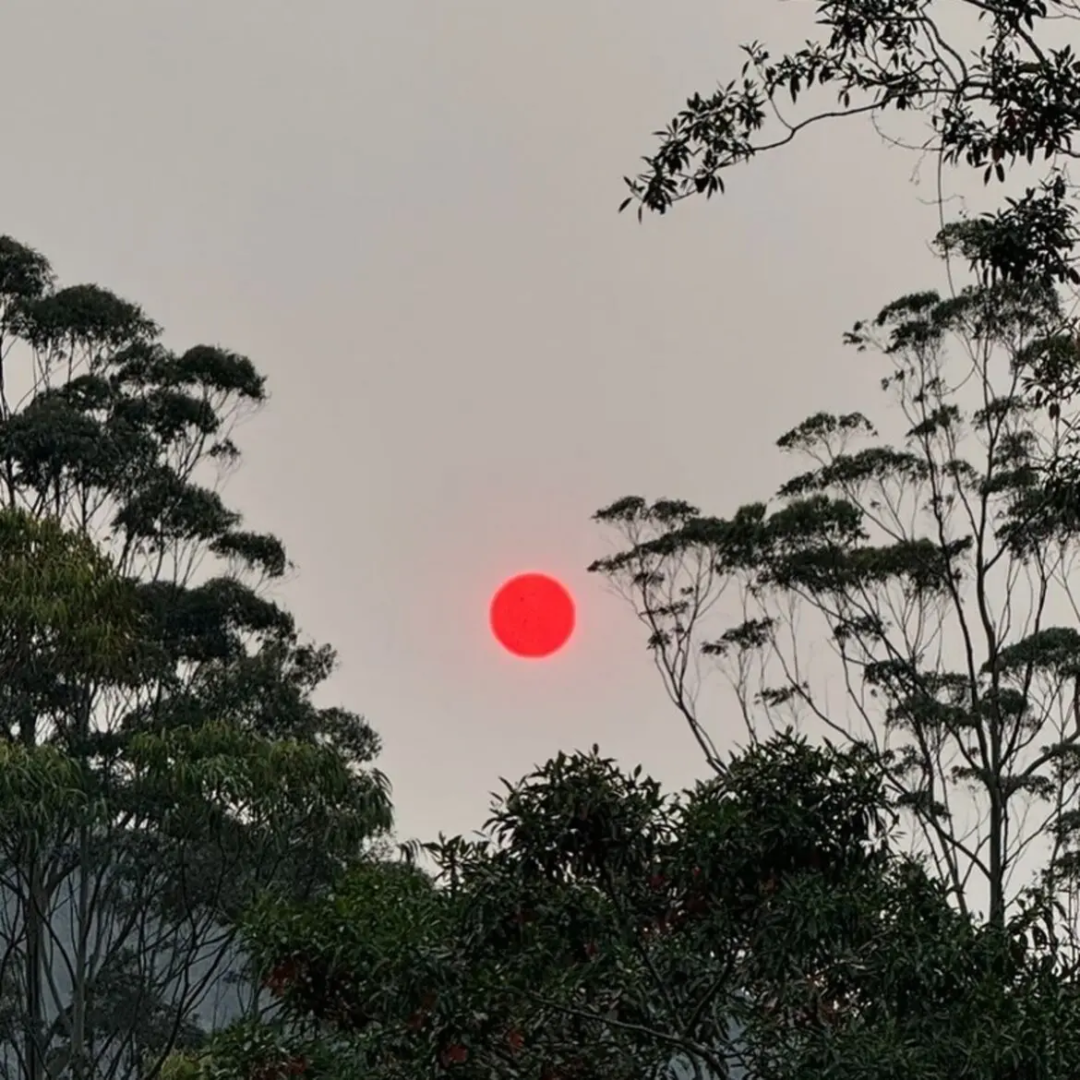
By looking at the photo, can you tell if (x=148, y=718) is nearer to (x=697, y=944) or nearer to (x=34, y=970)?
(x=34, y=970)

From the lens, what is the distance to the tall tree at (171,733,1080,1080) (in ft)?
26.2

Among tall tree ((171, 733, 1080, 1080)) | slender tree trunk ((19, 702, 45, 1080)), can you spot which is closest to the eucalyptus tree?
slender tree trunk ((19, 702, 45, 1080))

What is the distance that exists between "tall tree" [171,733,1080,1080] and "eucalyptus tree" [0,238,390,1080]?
11409mm

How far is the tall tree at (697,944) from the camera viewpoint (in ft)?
26.2

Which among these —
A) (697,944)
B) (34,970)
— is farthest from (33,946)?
(697,944)

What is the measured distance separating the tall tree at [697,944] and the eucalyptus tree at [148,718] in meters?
11.4

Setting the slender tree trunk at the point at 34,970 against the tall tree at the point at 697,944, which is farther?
the slender tree trunk at the point at 34,970

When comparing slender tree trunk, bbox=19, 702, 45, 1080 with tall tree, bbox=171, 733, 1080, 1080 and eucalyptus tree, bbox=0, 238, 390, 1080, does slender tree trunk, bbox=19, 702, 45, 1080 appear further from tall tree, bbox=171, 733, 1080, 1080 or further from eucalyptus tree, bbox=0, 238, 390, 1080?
tall tree, bbox=171, 733, 1080, 1080

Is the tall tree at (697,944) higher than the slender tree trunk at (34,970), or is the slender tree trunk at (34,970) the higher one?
the slender tree trunk at (34,970)

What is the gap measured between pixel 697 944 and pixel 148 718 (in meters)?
16.3

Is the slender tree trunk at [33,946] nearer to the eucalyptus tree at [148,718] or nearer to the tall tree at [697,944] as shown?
the eucalyptus tree at [148,718]

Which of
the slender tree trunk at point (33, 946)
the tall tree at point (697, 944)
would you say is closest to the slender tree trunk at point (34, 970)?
the slender tree trunk at point (33, 946)

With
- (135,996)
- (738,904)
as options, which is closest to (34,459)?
(135,996)

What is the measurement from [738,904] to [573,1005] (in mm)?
841
